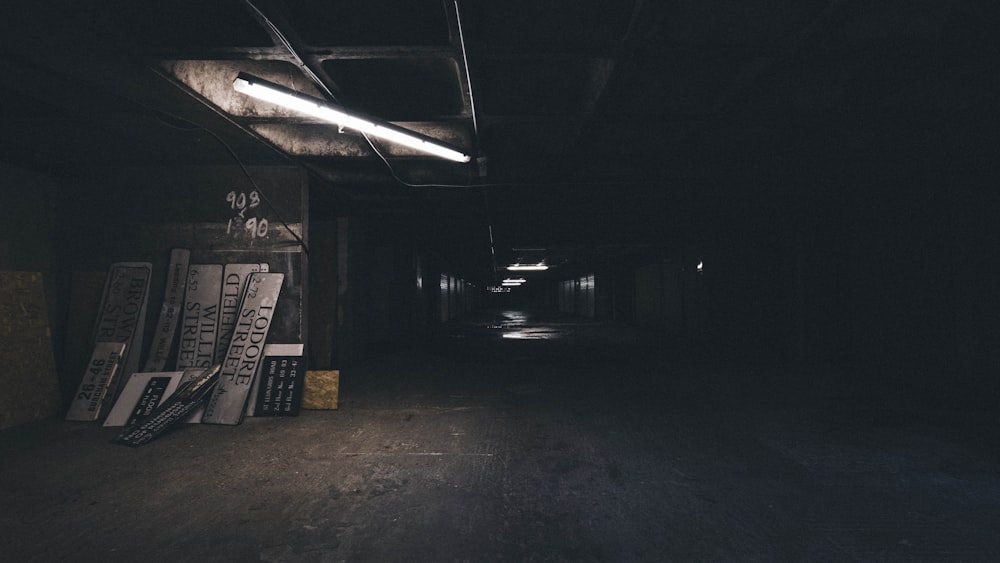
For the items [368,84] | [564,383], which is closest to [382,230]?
[564,383]

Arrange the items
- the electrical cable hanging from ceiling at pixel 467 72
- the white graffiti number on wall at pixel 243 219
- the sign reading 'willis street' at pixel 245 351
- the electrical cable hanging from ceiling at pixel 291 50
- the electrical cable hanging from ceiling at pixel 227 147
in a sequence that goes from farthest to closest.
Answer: the white graffiti number on wall at pixel 243 219
the sign reading 'willis street' at pixel 245 351
the electrical cable hanging from ceiling at pixel 227 147
the electrical cable hanging from ceiling at pixel 467 72
the electrical cable hanging from ceiling at pixel 291 50

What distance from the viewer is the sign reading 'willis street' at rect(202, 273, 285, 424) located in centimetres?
527

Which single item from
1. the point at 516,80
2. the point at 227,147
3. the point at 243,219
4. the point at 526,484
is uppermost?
the point at 516,80

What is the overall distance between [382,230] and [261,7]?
28.2 feet

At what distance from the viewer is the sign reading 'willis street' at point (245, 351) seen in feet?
17.3

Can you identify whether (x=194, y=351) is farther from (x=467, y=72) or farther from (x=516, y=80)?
(x=516, y=80)

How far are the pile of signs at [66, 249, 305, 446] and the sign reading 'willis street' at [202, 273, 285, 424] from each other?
12 mm

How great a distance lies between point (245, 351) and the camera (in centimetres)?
567

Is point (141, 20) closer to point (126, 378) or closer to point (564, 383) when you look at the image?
point (126, 378)

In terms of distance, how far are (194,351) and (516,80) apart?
525 cm

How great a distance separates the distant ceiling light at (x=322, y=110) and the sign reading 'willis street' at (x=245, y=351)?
261cm

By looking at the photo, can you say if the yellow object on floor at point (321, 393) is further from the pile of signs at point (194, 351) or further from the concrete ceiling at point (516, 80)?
the concrete ceiling at point (516, 80)

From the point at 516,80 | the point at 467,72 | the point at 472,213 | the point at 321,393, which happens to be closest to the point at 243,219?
the point at 321,393

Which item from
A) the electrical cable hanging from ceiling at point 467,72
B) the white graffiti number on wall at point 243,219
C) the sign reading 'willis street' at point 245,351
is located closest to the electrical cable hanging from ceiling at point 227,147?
the white graffiti number on wall at point 243,219
